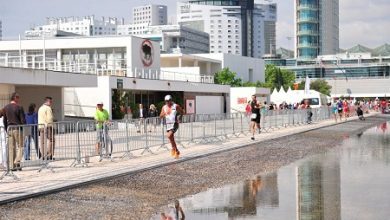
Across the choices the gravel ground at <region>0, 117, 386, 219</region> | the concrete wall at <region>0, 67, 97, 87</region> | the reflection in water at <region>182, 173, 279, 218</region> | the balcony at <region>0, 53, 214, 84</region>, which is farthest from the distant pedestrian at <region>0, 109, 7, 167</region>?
the balcony at <region>0, 53, 214, 84</region>

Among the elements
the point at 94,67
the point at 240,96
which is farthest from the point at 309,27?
the point at 94,67

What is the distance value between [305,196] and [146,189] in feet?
10.5

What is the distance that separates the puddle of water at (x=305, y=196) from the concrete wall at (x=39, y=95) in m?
26.2

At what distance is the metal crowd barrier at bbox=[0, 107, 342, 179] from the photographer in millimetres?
14688

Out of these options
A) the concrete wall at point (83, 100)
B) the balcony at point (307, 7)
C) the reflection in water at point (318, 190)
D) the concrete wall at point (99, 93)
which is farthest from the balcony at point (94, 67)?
the balcony at point (307, 7)

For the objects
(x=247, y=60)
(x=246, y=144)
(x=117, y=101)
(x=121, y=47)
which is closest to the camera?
(x=246, y=144)

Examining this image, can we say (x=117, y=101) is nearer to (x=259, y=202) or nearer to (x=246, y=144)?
(x=246, y=144)

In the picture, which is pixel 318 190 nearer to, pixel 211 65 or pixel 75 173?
pixel 75 173

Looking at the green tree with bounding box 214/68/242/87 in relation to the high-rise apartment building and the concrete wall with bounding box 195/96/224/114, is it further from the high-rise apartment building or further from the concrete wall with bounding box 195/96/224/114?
the high-rise apartment building

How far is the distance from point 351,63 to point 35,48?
144m

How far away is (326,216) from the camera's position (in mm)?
8305

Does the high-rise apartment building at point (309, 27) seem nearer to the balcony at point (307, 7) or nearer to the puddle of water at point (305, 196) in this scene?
the balcony at point (307, 7)

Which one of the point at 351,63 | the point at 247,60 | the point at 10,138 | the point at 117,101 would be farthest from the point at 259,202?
the point at 351,63

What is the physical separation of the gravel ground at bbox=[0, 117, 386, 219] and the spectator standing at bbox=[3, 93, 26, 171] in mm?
2776
